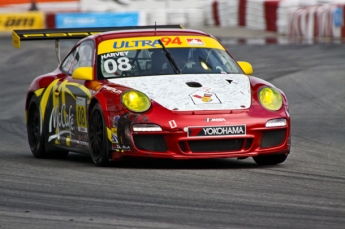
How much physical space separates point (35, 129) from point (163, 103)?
2.79 meters

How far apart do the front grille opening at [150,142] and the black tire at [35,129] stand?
232cm

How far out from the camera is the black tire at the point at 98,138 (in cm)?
875

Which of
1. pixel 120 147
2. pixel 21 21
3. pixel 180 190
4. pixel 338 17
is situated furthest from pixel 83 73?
pixel 21 21

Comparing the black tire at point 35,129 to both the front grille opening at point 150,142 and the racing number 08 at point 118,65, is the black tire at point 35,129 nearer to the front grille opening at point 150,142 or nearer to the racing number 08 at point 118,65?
the racing number 08 at point 118,65

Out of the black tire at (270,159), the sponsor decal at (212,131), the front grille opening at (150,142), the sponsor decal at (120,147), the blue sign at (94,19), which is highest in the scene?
the sponsor decal at (212,131)

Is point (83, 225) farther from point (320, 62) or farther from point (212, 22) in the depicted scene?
point (212, 22)

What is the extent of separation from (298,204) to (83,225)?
1.47 meters

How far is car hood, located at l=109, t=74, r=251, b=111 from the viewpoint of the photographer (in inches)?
338

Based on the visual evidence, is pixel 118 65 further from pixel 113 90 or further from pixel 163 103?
pixel 163 103

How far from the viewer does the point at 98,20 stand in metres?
35.5

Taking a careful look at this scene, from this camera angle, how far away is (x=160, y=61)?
9.42 meters

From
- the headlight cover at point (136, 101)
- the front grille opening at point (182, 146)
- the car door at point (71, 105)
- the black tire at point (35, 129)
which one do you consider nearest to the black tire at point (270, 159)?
the front grille opening at point (182, 146)

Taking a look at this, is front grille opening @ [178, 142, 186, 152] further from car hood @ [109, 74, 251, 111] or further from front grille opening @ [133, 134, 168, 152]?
car hood @ [109, 74, 251, 111]

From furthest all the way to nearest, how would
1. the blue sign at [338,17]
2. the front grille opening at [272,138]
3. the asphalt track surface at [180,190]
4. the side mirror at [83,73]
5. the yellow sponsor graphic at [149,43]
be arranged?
the blue sign at [338,17]
the yellow sponsor graphic at [149,43]
the side mirror at [83,73]
the front grille opening at [272,138]
the asphalt track surface at [180,190]
